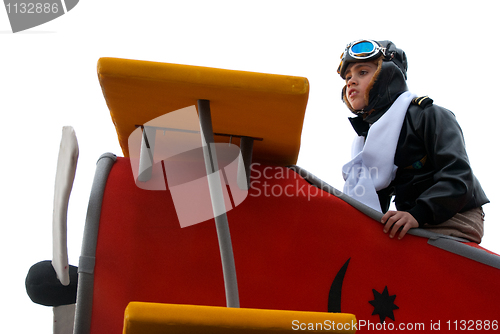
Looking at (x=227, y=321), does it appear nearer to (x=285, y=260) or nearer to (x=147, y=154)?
(x=285, y=260)

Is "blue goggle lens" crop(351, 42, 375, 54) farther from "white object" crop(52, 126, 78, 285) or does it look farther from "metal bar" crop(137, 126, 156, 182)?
"white object" crop(52, 126, 78, 285)

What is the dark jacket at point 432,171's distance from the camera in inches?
46.6

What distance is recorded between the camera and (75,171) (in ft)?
3.02

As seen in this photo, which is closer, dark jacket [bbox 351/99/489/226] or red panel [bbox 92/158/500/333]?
red panel [bbox 92/158/500/333]

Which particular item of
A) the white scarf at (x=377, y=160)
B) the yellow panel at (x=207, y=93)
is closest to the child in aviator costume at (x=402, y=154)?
the white scarf at (x=377, y=160)

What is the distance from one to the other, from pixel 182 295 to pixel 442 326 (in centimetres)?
63

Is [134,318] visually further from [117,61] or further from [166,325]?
[117,61]

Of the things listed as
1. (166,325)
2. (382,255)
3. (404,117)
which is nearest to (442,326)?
(382,255)

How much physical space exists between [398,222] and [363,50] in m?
0.65

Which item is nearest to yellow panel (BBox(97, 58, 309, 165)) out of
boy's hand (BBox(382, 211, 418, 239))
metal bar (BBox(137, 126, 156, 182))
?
metal bar (BBox(137, 126, 156, 182))

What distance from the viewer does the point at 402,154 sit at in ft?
4.41

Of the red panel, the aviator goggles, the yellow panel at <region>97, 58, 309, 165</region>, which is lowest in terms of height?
the red panel

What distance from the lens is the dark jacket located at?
118 centimetres

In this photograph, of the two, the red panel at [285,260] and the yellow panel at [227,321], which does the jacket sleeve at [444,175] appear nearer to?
the red panel at [285,260]
